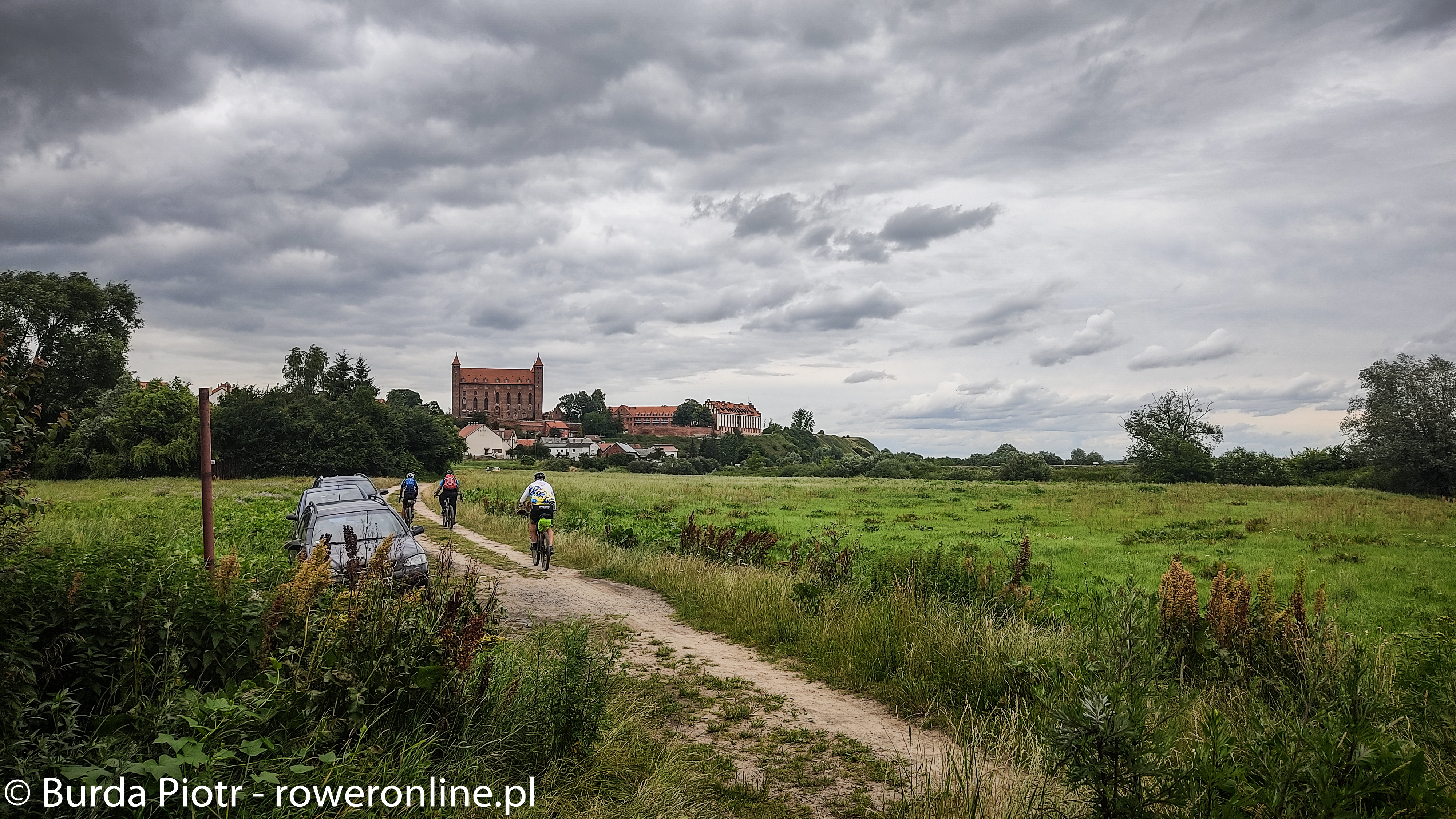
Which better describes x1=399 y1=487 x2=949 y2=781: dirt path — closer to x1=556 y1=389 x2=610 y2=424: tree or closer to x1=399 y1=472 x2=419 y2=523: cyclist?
x1=399 y1=472 x2=419 y2=523: cyclist

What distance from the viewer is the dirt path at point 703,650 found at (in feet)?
18.6

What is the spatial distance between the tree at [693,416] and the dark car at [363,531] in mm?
166335

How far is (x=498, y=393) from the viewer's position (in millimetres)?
172875

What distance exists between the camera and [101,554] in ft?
14.2

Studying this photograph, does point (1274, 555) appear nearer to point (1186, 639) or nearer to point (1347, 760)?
point (1186, 639)

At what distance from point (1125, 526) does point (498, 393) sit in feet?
536

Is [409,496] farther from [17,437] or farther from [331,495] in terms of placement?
[17,437]

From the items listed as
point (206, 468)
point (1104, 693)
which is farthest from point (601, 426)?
point (1104, 693)

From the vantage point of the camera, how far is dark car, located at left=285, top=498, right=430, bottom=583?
9.59 metres

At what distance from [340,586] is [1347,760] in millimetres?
6418

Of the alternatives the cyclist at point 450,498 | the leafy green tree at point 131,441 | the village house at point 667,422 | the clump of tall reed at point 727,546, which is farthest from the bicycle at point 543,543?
the village house at point 667,422

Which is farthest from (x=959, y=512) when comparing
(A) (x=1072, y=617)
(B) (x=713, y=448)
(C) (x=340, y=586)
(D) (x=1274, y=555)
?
(B) (x=713, y=448)

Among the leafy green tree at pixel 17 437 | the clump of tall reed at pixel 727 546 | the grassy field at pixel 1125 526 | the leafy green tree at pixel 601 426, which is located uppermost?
the leafy green tree at pixel 601 426

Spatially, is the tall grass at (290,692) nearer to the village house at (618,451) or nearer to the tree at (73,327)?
the tree at (73,327)
